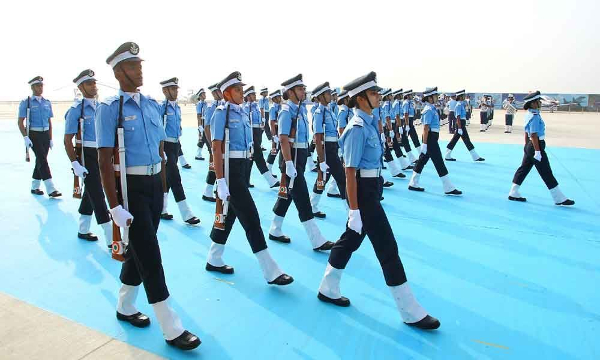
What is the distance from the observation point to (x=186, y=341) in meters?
3.42

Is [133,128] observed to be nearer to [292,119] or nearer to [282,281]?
[282,281]

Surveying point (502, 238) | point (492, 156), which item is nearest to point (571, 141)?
point (492, 156)

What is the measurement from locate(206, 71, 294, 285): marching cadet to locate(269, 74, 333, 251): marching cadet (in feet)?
3.36

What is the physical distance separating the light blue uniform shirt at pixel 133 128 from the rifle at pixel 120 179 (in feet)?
0.12

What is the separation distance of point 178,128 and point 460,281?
5064 mm

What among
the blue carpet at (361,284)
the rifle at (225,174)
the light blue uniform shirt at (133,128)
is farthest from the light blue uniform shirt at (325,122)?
the light blue uniform shirt at (133,128)

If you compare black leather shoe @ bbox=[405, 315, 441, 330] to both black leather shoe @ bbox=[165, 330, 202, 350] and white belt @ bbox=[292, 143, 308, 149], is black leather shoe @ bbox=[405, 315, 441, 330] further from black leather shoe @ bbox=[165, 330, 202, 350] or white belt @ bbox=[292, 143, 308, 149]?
white belt @ bbox=[292, 143, 308, 149]

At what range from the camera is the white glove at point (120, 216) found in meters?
3.29

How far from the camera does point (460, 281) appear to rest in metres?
4.92

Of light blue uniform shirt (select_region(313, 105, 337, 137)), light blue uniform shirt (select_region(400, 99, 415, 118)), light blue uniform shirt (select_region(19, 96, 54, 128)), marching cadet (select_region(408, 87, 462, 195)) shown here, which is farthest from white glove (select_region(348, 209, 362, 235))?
light blue uniform shirt (select_region(400, 99, 415, 118))

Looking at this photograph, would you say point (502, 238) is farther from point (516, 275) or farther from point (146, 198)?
point (146, 198)

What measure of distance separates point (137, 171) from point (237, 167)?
1.39 m

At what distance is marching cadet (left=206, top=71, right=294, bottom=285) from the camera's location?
4566mm

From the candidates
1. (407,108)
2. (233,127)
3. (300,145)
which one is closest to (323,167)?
(300,145)
